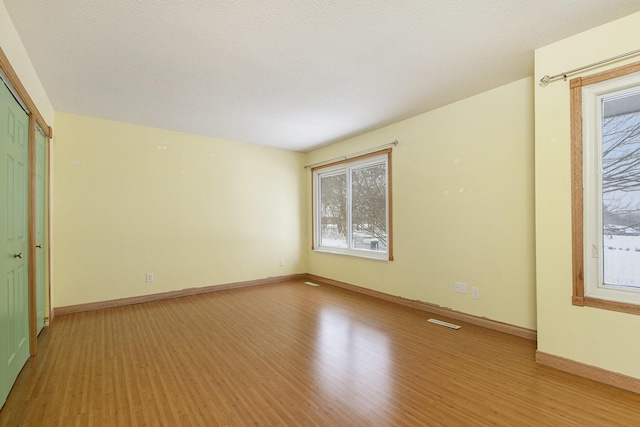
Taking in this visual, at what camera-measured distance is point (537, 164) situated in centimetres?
253

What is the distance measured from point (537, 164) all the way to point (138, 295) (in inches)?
198

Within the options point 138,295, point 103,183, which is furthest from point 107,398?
point 103,183

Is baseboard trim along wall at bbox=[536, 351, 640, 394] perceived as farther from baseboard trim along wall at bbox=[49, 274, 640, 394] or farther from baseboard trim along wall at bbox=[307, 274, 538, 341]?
baseboard trim along wall at bbox=[307, 274, 538, 341]

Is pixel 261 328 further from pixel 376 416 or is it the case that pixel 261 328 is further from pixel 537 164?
pixel 537 164

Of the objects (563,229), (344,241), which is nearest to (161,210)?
(344,241)

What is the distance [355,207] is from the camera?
5195mm

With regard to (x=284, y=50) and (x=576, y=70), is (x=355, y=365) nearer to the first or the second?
(x=284, y=50)

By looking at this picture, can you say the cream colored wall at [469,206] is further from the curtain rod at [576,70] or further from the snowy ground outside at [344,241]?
the curtain rod at [576,70]

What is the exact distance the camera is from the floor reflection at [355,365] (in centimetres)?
Answer: 199

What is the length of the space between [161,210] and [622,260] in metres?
5.18

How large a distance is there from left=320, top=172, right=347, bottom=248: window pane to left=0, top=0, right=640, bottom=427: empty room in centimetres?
66

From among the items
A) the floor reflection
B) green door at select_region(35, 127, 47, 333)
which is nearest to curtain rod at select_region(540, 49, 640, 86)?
the floor reflection

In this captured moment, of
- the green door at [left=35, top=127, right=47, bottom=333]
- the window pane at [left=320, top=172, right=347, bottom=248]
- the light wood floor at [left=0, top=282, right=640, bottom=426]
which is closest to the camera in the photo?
the light wood floor at [left=0, top=282, right=640, bottom=426]

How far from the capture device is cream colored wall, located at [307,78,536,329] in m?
3.03
